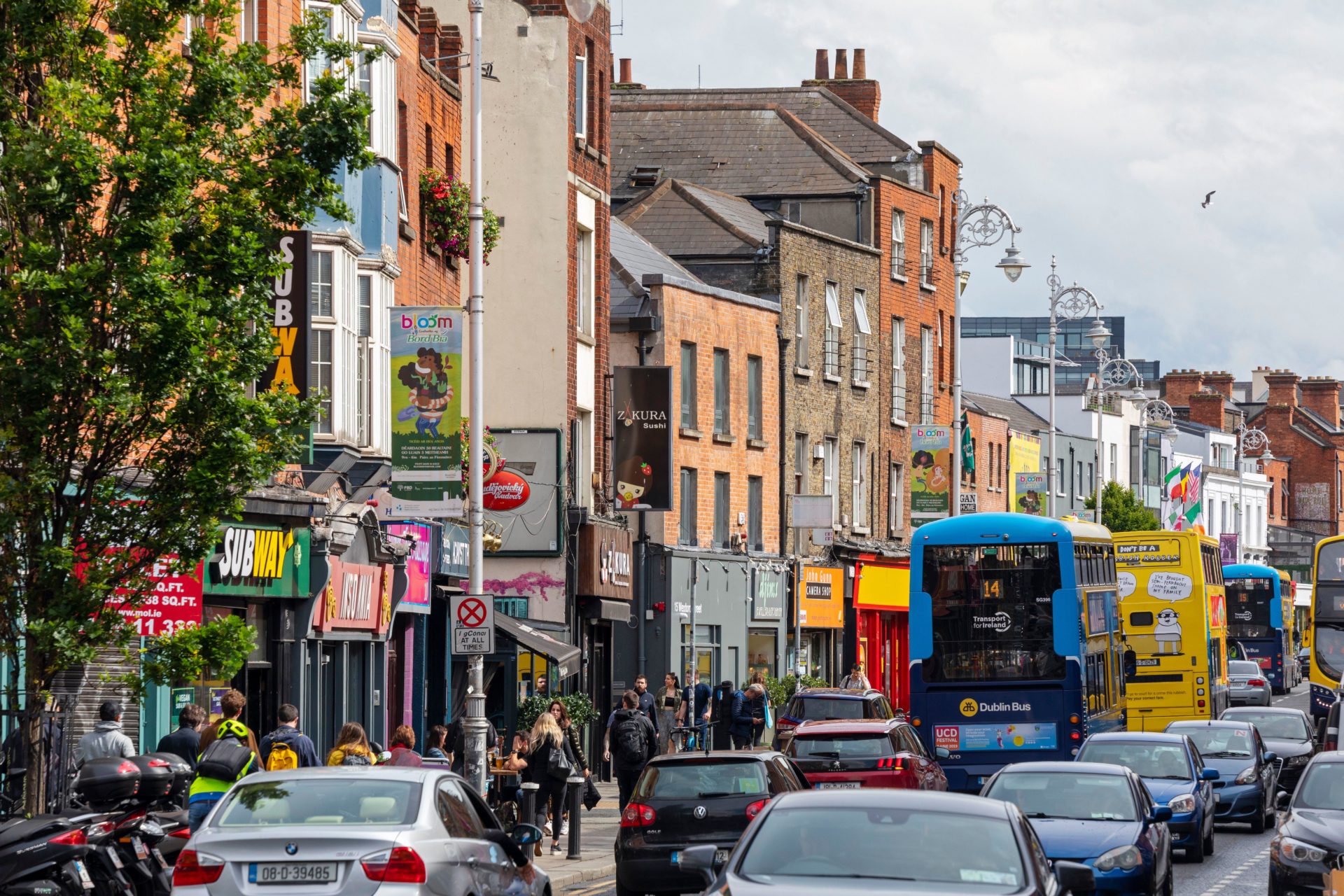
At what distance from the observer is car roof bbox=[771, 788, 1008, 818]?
1031cm

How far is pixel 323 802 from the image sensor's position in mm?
12156

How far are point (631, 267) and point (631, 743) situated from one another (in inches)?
861

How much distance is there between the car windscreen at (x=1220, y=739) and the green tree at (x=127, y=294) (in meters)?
17.2

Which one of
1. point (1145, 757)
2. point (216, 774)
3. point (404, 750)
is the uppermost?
point (216, 774)

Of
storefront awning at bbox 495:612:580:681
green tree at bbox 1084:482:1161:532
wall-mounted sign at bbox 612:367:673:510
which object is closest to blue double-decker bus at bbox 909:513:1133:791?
storefront awning at bbox 495:612:580:681

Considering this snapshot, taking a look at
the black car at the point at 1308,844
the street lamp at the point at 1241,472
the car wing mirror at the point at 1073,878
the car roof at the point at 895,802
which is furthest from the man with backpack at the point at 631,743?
the street lamp at the point at 1241,472

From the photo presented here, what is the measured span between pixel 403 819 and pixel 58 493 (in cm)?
391

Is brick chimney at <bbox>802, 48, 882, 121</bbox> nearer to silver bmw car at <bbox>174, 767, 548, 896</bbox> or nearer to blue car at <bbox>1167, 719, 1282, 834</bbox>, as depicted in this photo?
blue car at <bbox>1167, 719, 1282, 834</bbox>

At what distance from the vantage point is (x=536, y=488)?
37.9m

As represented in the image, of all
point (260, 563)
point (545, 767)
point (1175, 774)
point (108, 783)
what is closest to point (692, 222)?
point (260, 563)

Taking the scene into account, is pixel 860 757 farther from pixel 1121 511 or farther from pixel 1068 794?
pixel 1121 511

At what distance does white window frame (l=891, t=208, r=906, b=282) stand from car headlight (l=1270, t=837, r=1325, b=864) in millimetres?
42687

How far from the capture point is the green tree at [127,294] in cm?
1380

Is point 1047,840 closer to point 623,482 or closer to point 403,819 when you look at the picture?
point 403,819
